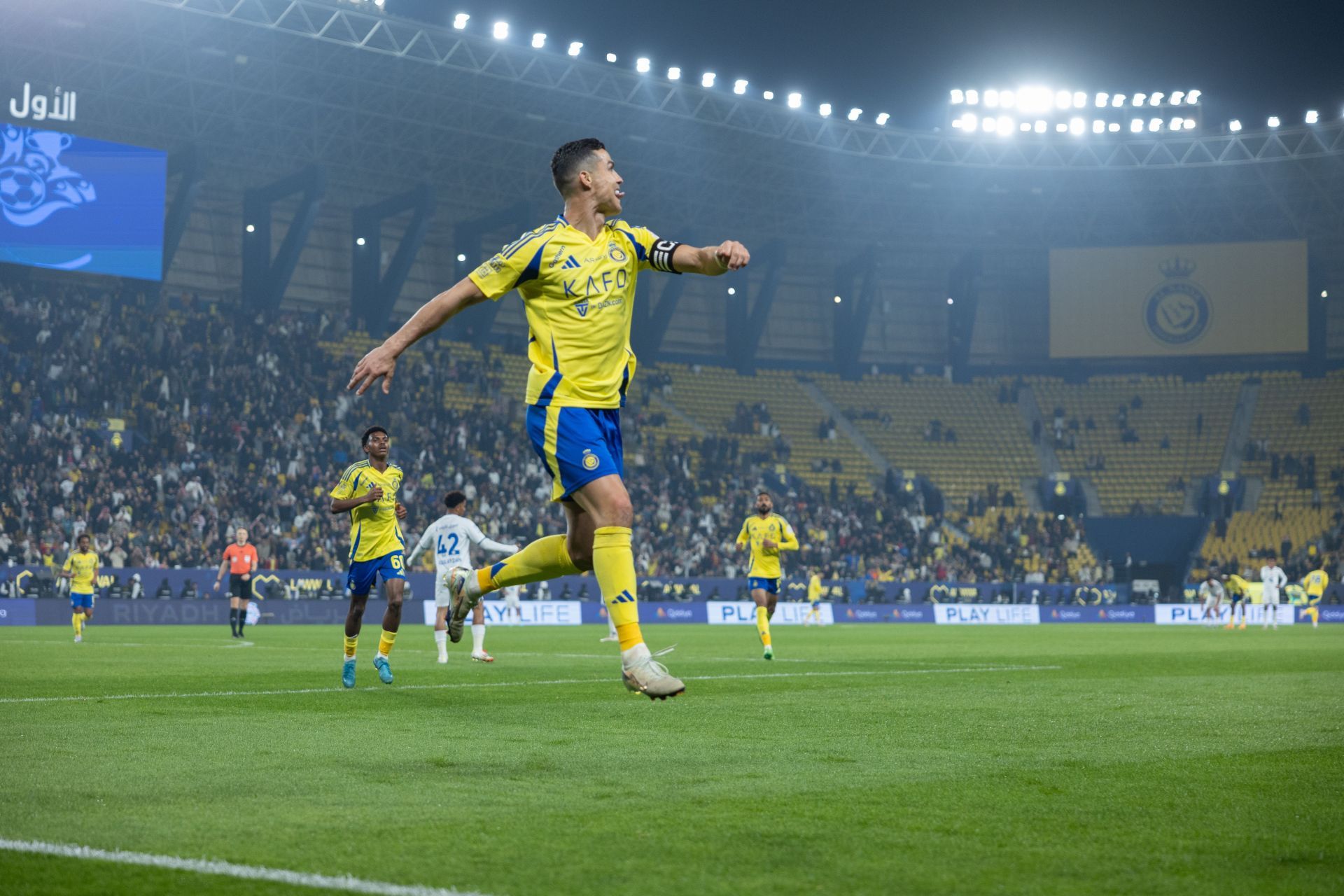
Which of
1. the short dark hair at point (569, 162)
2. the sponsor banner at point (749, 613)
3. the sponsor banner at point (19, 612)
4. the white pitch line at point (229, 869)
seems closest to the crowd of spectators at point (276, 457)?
the sponsor banner at point (19, 612)

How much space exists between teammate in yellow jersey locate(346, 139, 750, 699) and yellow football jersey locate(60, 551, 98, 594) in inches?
819

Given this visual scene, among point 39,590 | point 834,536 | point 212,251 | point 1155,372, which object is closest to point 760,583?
point 39,590

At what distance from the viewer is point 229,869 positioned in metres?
4.82

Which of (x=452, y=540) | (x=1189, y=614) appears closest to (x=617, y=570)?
(x=452, y=540)

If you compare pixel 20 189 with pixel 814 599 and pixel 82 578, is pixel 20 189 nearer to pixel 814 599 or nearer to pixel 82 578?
pixel 82 578

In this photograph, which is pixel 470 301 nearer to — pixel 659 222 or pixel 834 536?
pixel 834 536

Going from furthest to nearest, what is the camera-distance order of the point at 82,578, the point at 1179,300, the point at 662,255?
the point at 1179,300 < the point at 82,578 < the point at 662,255

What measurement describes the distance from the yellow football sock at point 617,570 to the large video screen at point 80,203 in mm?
35122

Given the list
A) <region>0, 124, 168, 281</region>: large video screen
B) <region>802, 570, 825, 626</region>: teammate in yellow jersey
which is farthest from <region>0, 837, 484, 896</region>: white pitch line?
<region>0, 124, 168, 281</region>: large video screen

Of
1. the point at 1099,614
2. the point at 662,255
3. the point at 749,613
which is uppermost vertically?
the point at 662,255

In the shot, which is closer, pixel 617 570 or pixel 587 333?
pixel 617 570

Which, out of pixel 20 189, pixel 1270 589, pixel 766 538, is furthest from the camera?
pixel 1270 589

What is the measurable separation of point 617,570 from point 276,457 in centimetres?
3536

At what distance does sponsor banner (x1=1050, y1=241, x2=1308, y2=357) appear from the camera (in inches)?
2318
